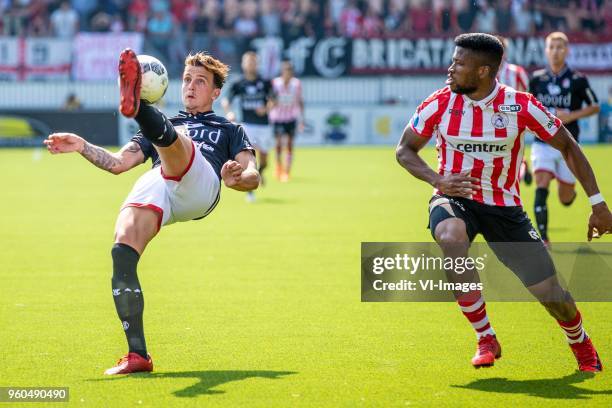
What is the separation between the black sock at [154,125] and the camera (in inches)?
247

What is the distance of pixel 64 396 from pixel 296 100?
1803 cm

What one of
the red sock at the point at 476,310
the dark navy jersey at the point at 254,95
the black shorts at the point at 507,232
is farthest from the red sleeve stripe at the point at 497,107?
the dark navy jersey at the point at 254,95

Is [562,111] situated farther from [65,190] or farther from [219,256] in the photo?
[65,190]

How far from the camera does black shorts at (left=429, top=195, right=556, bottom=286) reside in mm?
6633

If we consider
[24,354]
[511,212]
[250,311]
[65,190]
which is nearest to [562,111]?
[250,311]

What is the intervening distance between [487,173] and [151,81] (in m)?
2.16

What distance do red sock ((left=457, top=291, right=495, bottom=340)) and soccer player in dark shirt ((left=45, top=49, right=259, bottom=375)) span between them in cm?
148

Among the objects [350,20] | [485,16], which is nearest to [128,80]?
[485,16]

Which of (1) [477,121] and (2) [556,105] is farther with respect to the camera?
(2) [556,105]

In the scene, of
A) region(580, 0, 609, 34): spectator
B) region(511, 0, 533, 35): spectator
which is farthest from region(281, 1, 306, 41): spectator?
region(580, 0, 609, 34): spectator

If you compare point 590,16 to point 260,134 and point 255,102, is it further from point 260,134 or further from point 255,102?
point 260,134

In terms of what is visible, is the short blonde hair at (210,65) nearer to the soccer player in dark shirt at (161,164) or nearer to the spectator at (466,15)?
the soccer player in dark shirt at (161,164)

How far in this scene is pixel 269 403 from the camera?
5.98 meters

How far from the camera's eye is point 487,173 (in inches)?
272
